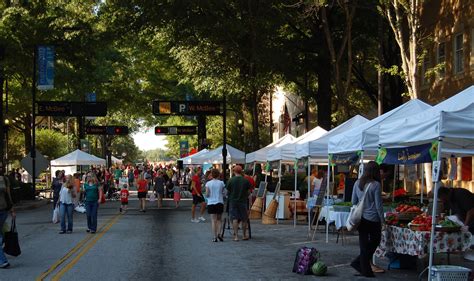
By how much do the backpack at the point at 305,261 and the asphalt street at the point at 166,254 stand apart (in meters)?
0.22

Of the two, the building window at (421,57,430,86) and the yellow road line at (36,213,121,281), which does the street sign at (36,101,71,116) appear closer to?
the building window at (421,57,430,86)

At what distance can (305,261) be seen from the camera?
1055cm

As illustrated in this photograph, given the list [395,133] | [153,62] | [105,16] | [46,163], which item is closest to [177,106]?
[105,16]

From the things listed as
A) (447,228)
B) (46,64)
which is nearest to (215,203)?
(447,228)

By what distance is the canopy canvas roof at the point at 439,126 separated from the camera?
860cm

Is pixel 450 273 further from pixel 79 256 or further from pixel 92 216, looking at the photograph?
pixel 92 216

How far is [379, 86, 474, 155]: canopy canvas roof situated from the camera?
8602 millimetres

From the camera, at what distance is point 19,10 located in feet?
100

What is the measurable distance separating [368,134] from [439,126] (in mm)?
3578

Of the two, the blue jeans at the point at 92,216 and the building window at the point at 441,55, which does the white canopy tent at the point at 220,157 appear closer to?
the building window at the point at 441,55

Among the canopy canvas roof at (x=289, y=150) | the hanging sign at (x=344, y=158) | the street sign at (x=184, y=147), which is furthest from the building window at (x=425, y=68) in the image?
the street sign at (x=184, y=147)

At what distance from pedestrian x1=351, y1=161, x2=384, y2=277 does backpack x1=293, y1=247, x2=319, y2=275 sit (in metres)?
0.84

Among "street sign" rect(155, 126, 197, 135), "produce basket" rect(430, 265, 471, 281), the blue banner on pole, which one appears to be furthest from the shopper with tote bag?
"street sign" rect(155, 126, 197, 135)

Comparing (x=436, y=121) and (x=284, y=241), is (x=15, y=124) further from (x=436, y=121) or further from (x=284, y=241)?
(x=436, y=121)
